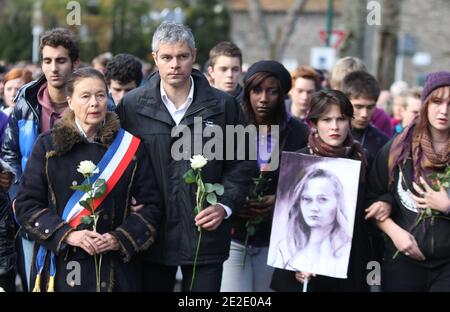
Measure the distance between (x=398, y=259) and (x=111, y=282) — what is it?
1.85 m

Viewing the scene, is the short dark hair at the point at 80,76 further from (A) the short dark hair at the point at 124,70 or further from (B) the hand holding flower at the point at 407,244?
(B) the hand holding flower at the point at 407,244

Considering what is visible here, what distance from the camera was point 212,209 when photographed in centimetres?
597

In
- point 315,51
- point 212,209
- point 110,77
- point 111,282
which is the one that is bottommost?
point 111,282

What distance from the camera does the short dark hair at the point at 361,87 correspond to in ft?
24.9

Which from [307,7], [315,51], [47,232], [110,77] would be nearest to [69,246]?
[47,232]

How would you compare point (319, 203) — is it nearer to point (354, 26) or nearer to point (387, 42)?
point (387, 42)

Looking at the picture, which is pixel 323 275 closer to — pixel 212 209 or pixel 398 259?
pixel 398 259

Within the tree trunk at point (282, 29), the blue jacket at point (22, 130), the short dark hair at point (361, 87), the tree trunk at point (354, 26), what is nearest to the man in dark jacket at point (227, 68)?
the short dark hair at point (361, 87)

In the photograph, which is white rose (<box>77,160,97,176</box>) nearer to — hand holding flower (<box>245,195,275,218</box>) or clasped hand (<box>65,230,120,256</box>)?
clasped hand (<box>65,230,120,256</box>)

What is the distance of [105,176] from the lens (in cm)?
580

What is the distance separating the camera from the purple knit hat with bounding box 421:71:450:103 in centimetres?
609

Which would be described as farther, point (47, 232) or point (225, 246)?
point (225, 246)

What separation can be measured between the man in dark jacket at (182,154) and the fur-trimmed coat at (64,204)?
198 millimetres

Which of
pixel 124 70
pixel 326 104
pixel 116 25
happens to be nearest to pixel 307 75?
pixel 124 70
